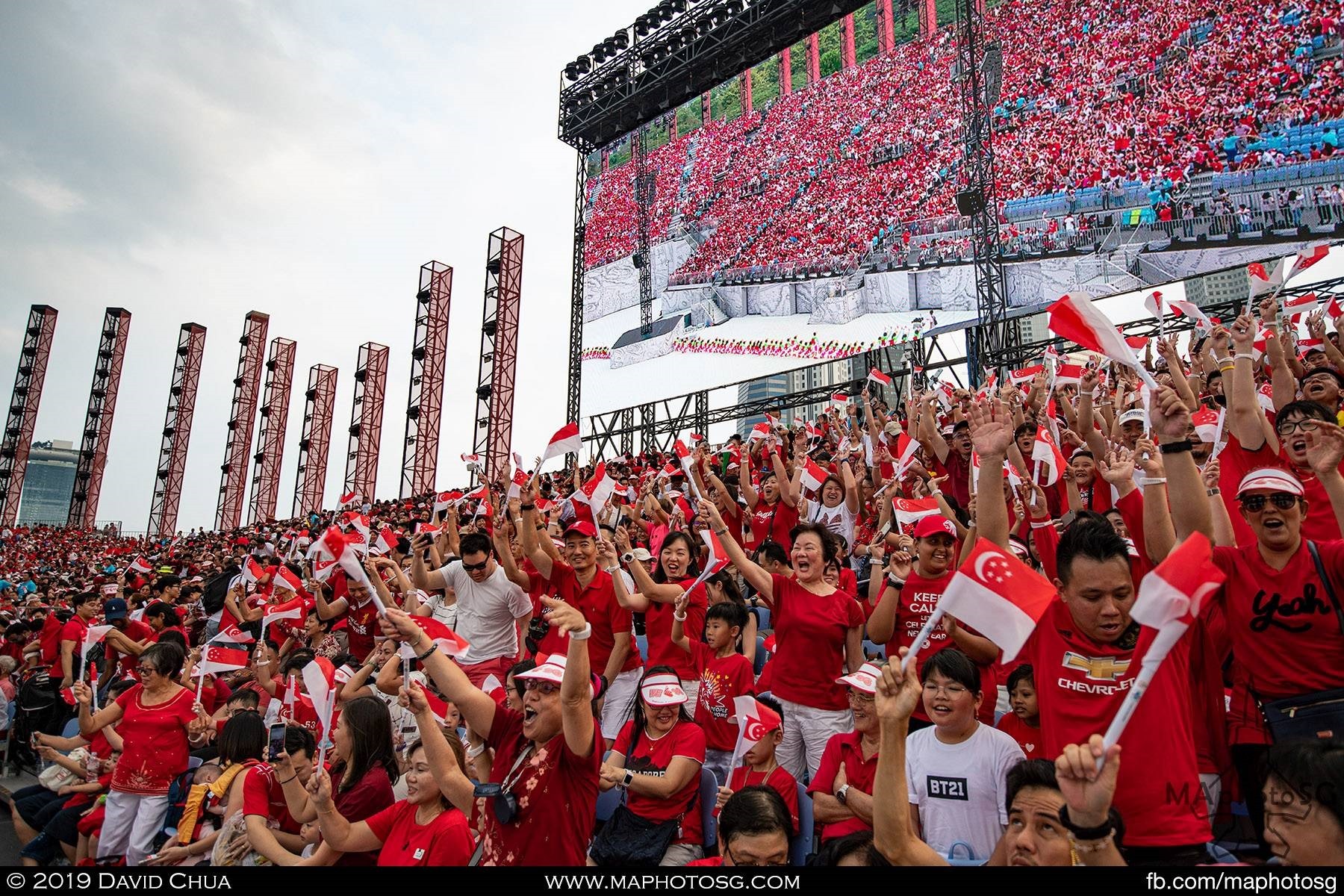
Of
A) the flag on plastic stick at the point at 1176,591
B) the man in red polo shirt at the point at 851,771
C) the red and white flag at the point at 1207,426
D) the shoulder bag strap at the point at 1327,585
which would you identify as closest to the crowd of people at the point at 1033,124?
the red and white flag at the point at 1207,426

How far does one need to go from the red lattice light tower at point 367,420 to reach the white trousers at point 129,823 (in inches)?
1108

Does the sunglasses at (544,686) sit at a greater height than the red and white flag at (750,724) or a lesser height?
greater

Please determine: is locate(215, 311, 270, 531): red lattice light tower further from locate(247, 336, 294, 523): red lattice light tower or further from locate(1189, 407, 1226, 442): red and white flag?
locate(1189, 407, 1226, 442): red and white flag

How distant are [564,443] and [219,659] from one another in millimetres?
3154

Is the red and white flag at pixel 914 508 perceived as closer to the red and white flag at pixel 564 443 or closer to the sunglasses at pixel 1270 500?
the sunglasses at pixel 1270 500

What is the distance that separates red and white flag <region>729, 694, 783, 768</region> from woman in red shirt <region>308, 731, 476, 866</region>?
3.93 ft

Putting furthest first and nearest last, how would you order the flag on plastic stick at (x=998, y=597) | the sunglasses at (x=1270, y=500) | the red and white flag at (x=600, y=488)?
the red and white flag at (x=600, y=488)
the sunglasses at (x=1270, y=500)
the flag on plastic stick at (x=998, y=597)

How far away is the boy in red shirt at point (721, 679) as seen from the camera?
15.2 feet

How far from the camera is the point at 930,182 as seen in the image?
1508 centimetres

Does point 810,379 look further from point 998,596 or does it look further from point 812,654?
point 998,596

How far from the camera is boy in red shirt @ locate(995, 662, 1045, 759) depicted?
3426 mm

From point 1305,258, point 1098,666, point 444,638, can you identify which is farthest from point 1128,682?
point 1305,258

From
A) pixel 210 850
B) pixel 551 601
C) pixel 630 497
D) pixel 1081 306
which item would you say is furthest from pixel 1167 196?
pixel 210 850

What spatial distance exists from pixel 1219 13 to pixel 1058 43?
2340mm
